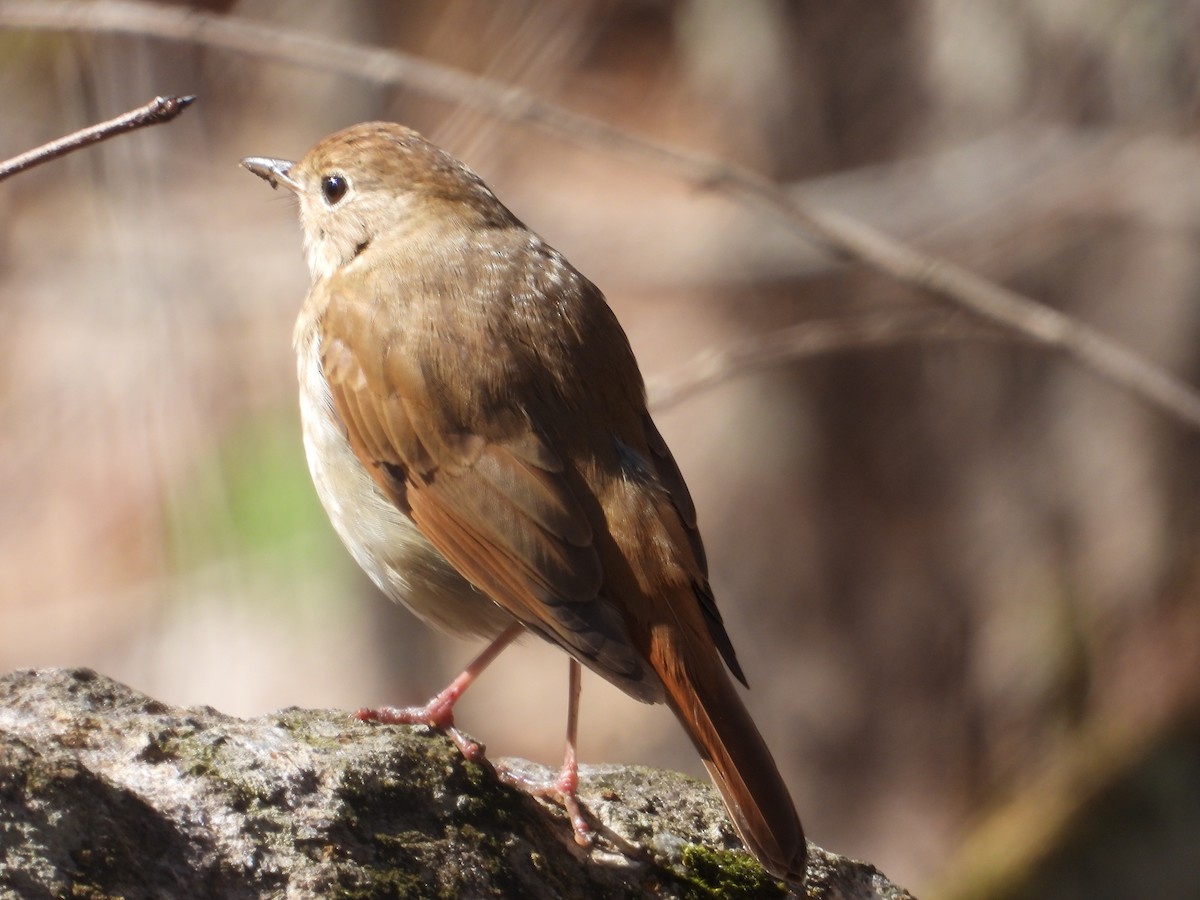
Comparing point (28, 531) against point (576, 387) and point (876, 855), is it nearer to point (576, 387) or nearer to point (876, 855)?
point (876, 855)

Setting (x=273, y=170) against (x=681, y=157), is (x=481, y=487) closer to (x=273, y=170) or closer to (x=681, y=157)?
(x=273, y=170)

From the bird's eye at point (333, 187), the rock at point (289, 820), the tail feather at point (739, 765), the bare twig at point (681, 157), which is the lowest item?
the rock at point (289, 820)

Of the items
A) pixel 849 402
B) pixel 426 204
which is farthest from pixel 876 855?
pixel 426 204

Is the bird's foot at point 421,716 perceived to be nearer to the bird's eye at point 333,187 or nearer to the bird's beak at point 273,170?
the bird's eye at point 333,187

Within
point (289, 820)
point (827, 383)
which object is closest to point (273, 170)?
point (289, 820)

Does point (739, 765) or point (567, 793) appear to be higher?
point (739, 765)

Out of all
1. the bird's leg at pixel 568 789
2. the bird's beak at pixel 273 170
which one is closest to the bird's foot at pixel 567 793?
the bird's leg at pixel 568 789
